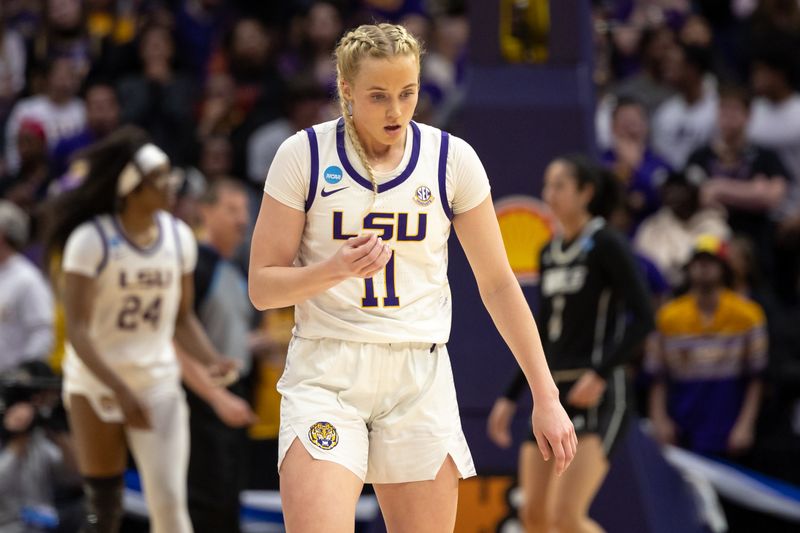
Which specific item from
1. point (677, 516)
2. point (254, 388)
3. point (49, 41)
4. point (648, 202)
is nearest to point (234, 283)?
point (254, 388)

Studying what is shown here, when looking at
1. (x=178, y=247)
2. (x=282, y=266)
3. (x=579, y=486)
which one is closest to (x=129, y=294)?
(x=178, y=247)

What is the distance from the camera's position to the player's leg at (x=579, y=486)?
6.52 meters

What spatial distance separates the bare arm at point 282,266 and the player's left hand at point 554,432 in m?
0.68

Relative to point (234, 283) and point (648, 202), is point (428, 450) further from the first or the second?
point (648, 202)

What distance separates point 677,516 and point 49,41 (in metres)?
8.37

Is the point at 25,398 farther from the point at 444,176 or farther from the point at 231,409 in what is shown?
the point at 444,176

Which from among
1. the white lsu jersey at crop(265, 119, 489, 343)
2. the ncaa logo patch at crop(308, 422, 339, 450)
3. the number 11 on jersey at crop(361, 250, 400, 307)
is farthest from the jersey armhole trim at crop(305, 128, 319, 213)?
the ncaa logo patch at crop(308, 422, 339, 450)

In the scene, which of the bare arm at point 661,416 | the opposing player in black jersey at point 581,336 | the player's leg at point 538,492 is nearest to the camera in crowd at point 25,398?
the opposing player in black jersey at point 581,336

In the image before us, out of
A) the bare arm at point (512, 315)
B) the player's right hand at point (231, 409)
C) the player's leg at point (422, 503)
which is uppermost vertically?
the bare arm at point (512, 315)

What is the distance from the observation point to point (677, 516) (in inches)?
313

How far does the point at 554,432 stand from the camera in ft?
12.7

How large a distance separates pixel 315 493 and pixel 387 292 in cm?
62

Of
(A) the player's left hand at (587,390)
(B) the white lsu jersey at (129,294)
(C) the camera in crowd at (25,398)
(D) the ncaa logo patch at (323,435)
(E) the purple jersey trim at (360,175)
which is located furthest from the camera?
(C) the camera in crowd at (25,398)

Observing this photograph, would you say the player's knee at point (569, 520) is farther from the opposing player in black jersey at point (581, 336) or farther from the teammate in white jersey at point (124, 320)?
the teammate in white jersey at point (124, 320)
